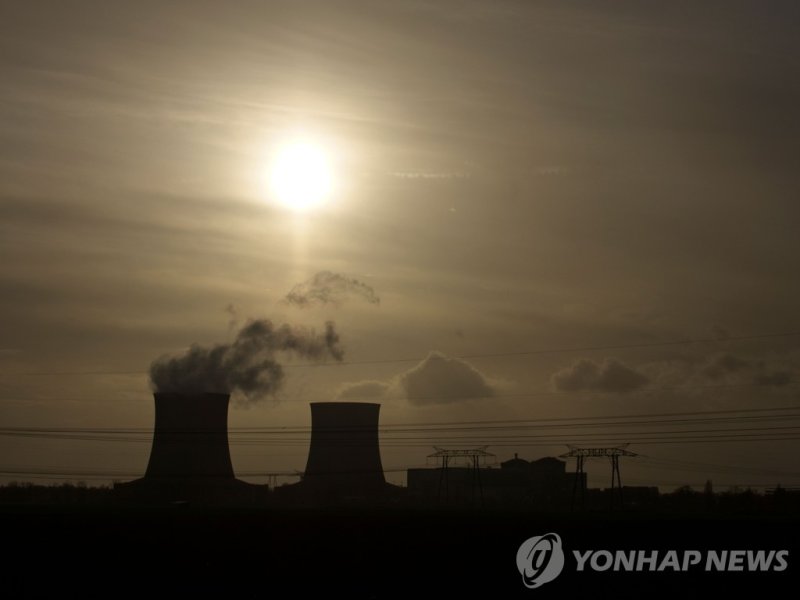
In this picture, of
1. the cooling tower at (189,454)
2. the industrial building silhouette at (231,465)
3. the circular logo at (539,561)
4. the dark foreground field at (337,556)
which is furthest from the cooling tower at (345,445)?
the circular logo at (539,561)

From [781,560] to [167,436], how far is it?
96.1ft

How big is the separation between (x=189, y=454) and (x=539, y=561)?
94.6 feet

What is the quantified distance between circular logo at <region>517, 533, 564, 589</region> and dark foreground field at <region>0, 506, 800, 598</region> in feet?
0.68

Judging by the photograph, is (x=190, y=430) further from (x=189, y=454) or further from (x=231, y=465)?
(x=231, y=465)

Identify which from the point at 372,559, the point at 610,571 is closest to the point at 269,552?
the point at 372,559

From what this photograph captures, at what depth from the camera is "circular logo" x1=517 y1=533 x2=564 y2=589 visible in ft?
55.0

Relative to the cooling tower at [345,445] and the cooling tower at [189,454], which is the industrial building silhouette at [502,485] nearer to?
the cooling tower at [345,445]

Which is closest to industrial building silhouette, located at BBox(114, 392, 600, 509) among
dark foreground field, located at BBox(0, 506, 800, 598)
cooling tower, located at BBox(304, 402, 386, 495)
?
cooling tower, located at BBox(304, 402, 386, 495)

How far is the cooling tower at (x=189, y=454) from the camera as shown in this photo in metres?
A: 41.8

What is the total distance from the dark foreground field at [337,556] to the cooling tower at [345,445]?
46.1 feet

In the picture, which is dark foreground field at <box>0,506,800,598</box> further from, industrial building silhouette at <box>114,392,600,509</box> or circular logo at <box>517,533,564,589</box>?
industrial building silhouette at <box>114,392,600,509</box>

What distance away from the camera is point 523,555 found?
1836cm

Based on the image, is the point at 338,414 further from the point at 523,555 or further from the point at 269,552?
the point at 523,555

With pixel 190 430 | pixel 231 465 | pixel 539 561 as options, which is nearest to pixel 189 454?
pixel 190 430
